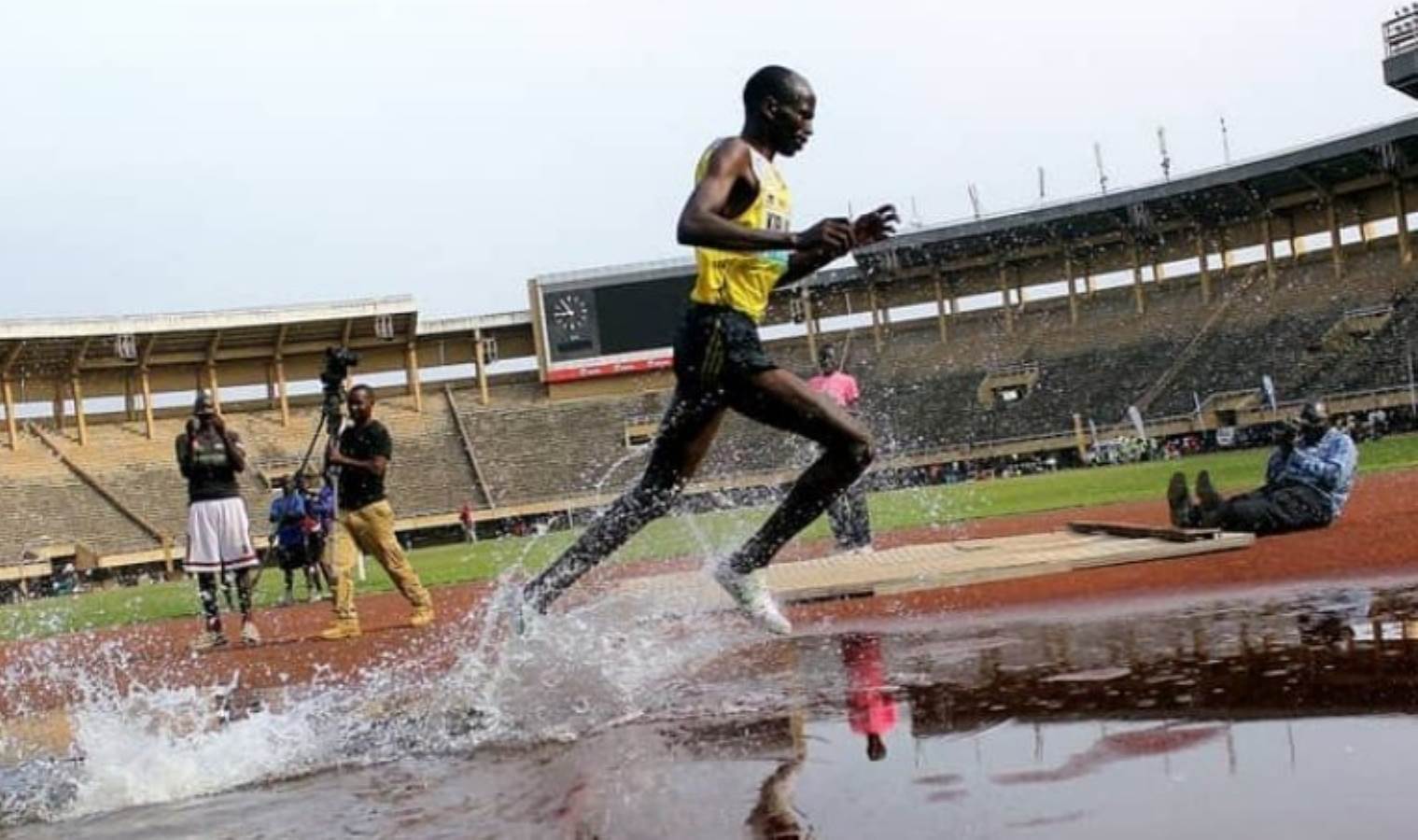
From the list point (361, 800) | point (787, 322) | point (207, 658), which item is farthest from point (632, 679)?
point (787, 322)

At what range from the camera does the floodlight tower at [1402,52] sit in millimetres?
37225

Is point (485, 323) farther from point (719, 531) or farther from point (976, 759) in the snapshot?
point (976, 759)

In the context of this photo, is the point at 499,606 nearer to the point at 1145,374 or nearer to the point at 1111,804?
the point at 1111,804

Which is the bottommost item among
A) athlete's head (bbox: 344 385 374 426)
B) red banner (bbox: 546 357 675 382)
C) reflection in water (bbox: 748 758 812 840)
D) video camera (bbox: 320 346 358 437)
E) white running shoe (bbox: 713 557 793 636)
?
reflection in water (bbox: 748 758 812 840)

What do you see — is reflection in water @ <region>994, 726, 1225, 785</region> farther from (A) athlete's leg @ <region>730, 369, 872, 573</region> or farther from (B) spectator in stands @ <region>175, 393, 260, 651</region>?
(B) spectator in stands @ <region>175, 393, 260, 651</region>

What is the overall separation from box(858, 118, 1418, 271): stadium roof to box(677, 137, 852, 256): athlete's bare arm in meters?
45.9

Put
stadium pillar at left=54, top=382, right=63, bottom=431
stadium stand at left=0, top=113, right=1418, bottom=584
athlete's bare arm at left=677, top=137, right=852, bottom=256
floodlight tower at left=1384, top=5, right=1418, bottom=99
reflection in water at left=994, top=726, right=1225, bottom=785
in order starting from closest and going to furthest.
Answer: reflection in water at left=994, top=726, right=1225, bottom=785
athlete's bare arm at left=677, top=137, right=852, bottom=256
floodlight tower at left=1384, top=5, right=1418, bottom=99
stadium stand at left=0, top=113, right=1418, bottom=584
stadium pillar at left=54, top=382, right=63, bottom=431

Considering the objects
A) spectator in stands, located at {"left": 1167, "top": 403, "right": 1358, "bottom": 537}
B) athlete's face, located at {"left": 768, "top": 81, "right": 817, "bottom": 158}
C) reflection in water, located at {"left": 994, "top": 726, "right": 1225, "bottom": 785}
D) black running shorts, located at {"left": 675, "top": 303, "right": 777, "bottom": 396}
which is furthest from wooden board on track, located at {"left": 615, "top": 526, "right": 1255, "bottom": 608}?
reflection in water, located at {"left": 994, "top": 726, "right": 1225, "bottom": 785}

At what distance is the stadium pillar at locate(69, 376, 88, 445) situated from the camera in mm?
51750

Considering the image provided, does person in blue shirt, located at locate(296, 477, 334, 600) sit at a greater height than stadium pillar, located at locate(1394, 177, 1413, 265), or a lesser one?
lesser

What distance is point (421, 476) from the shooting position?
173ft

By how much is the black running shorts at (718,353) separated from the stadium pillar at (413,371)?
A: 54265 millimetres

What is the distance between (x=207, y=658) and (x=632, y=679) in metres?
5.21

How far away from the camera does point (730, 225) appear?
15.9 feet
